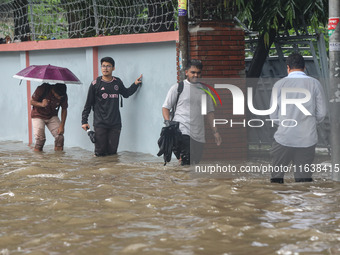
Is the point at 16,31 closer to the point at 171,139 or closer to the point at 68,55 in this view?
the point at 68,55

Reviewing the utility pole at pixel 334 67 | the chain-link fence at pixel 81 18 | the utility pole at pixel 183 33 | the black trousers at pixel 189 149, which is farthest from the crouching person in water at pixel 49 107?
the utility pole at pixel 334 67

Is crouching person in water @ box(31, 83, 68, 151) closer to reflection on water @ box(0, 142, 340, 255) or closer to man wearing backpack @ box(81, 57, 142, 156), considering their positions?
man wearing backpack @ box(81, 57, 142, 156)

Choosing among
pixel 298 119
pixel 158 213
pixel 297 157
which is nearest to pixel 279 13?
pixel 298 119

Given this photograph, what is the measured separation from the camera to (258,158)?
1127 cm

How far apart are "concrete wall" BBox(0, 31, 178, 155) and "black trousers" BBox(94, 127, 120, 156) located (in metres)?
0.59

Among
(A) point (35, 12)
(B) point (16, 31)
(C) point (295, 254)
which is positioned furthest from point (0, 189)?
(B) point (16, 31)

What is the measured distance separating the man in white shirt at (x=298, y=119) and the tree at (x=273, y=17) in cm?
326

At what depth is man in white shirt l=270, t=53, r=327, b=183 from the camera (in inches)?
297

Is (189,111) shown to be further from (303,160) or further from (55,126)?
(55,126)

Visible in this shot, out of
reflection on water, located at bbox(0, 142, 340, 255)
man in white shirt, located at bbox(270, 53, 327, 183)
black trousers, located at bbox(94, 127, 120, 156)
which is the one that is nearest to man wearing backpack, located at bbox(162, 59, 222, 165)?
reflection on water, located at bbox(0, 142, 340, 255)

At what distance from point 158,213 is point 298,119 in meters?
1.88

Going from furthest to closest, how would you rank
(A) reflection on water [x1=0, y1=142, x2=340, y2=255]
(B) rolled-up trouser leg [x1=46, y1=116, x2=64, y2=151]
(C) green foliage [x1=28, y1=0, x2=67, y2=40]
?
(C) green foliage [x1=28, y1=0, x2=67, y2=40]
(B) rolled-up trouser leg [x1=46, y1=116, x2=64, y2=151]
(A) reflection on water [x1=0, y1=142, x2=340, y2=255]

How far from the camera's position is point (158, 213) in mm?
6848

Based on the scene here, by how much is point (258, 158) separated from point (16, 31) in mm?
7330
